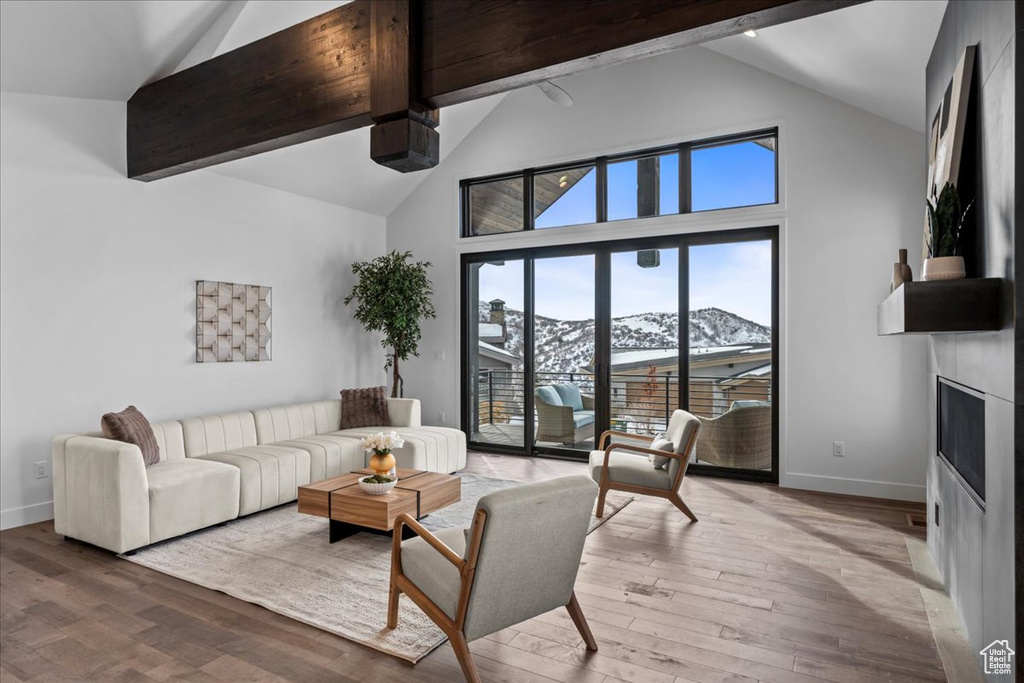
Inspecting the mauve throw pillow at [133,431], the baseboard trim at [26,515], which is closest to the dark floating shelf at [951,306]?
the mauve throw pillow at [133,431]

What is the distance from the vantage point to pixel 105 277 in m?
4.62

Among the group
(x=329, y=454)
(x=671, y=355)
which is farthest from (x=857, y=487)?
(x=329, y=454)

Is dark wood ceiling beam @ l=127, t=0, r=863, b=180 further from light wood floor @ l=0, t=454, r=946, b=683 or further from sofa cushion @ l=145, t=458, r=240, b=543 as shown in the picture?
light wood floor @ l=0, t=454, r=946, b=683

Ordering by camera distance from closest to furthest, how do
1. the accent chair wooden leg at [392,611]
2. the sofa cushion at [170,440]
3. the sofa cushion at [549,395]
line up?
the accent chair wooden leg at [392,611] → the sofa cushion at [170,440] → the sofa cushion at [549,395]

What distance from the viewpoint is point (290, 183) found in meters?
6.05

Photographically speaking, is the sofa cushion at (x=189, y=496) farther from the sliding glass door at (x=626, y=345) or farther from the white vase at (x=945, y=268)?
the white vase at (x=945, y=268)

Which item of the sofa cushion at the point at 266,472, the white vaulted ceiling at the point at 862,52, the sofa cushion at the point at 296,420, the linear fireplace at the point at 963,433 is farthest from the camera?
the sofa cushion at the point at 296,420

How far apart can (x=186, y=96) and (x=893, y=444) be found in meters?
6.12

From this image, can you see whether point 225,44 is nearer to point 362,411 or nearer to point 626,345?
point 362,411

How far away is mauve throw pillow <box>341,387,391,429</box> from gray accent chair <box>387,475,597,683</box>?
3.60 m

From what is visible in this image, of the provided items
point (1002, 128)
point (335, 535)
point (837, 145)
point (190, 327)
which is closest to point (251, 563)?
point (335, 535)

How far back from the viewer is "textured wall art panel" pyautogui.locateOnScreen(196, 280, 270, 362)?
17.4 feet

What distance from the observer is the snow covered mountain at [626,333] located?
17.9 ft

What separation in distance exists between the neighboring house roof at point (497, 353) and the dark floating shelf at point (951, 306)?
14.9 feet
